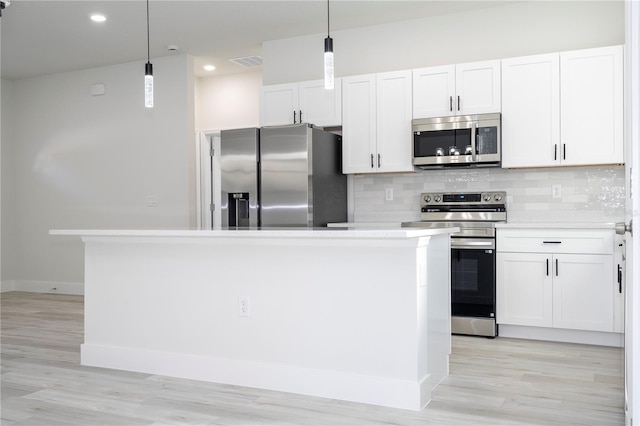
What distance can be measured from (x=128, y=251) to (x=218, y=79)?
4.10m

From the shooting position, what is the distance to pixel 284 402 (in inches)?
113

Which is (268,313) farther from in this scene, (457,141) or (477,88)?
(477,88)

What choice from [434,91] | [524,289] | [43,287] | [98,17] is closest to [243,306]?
[524,289]

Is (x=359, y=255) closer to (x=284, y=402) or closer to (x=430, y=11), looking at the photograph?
(x=284, y=402)

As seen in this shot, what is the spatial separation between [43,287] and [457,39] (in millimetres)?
5743

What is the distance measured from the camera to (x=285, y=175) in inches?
192

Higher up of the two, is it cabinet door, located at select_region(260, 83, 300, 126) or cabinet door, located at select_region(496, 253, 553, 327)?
cabinet door, located at select_region(260, 83, 300, 126)

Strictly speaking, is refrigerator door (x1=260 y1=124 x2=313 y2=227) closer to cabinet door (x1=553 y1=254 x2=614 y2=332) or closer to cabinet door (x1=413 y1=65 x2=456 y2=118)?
cabinet door (x1=413 y1=65 x2=456 y2=118)

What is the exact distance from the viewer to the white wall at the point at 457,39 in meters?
4.51

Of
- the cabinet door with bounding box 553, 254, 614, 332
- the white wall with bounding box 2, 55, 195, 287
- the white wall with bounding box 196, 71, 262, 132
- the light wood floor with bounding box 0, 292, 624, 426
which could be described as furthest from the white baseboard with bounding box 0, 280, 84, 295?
the cabinet door with bounding box 553, 254, 614, 332

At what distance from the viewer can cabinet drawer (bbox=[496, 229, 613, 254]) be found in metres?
4.04

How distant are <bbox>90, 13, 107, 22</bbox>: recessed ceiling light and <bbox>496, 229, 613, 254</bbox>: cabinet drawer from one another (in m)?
3.79

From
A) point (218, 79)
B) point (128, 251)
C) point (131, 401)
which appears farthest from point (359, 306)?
point (218, 79)

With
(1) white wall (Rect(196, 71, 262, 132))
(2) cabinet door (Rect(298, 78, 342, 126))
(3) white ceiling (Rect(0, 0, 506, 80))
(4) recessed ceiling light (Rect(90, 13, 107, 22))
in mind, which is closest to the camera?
(3) white ceiling (Rect(0, 0, 506, 80))
